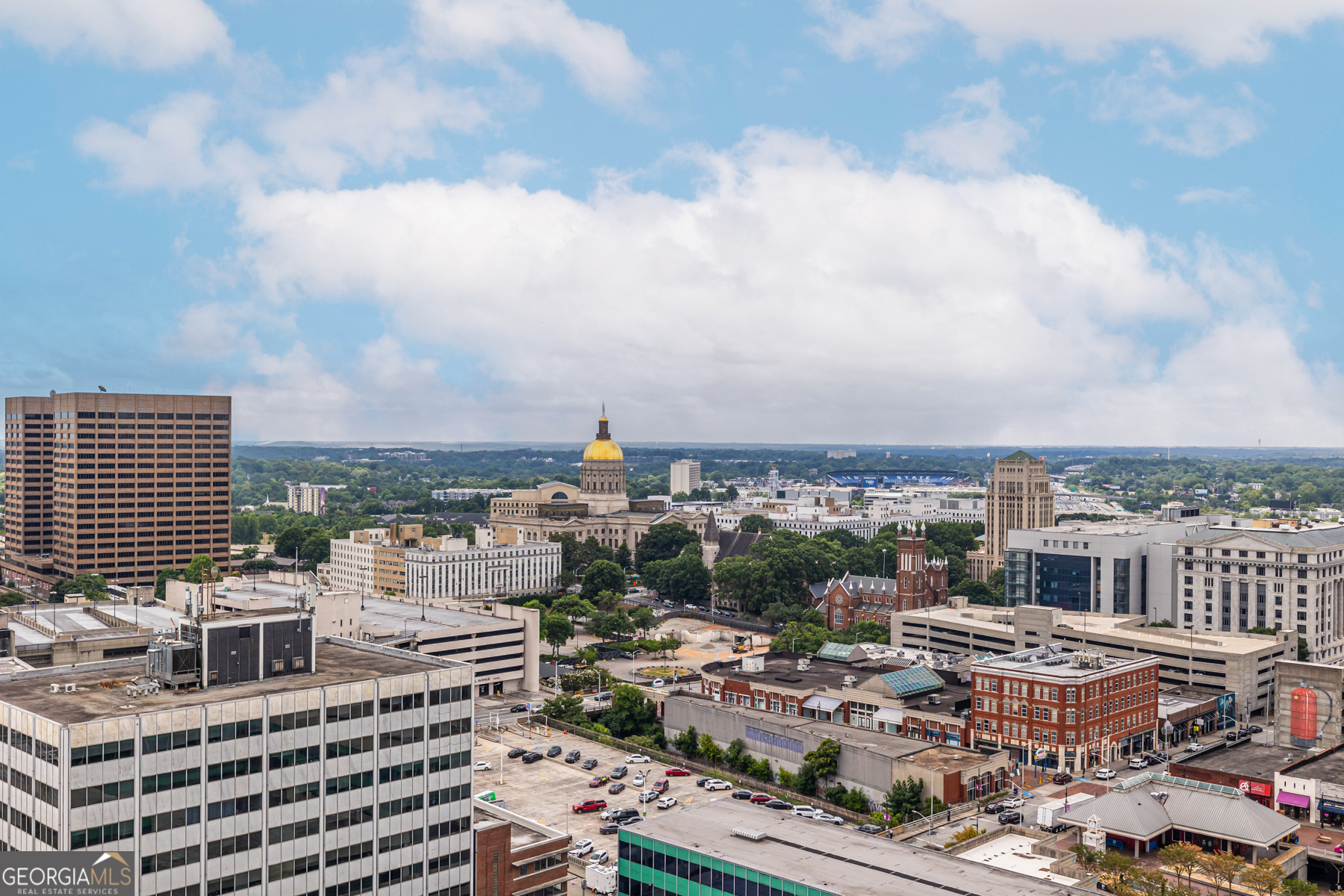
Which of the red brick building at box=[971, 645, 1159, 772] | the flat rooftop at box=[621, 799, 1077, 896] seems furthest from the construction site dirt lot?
the red brick building at box=[971, 645, 1159, 772]

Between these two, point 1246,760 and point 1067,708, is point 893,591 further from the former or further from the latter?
point 1246,760

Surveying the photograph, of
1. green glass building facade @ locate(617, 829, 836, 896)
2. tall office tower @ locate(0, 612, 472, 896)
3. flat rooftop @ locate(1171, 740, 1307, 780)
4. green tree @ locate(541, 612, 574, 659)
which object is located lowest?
green tree @ locate(541, 612, 574, 659)

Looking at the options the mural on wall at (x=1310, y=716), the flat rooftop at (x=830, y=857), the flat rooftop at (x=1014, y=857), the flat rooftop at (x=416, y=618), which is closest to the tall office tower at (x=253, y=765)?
the flat rooftop at (x=830, y=857)

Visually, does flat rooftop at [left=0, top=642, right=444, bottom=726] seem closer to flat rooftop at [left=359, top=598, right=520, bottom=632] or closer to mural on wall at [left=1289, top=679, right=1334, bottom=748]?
flat rooftop at [left=359, top=598, right=520, bottom=632]

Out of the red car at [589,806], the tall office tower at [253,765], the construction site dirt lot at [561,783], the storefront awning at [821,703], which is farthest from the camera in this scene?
the storefront awning at [821,703]

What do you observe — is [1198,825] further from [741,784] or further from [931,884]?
[741,784]

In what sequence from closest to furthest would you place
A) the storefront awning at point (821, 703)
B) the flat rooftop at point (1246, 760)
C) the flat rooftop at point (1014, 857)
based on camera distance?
the flat rooftop at point (1014, 857), the flat rooftop at point (1246, 760), the storefront awning at point (821, 703)

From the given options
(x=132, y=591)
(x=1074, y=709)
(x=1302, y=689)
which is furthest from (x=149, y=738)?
(x=132, y=591)

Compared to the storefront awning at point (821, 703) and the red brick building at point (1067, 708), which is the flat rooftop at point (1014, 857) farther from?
the storefront awning at point (821, 703)
